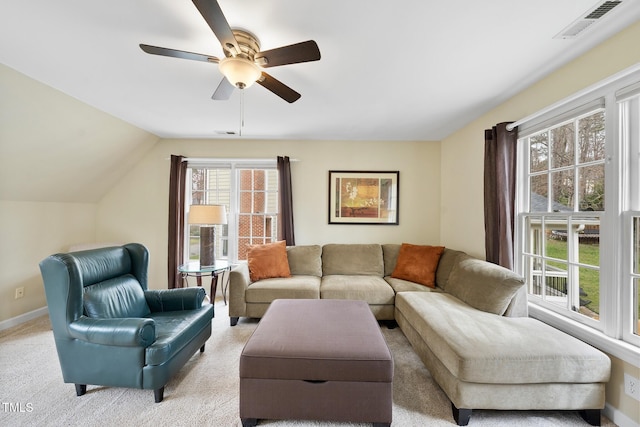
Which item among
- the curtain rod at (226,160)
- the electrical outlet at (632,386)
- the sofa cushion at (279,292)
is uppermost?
the curtain rod at (226,160)

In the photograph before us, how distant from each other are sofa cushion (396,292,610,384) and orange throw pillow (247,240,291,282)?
191 cm

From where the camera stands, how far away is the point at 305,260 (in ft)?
11.2

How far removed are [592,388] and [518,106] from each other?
2256 mm

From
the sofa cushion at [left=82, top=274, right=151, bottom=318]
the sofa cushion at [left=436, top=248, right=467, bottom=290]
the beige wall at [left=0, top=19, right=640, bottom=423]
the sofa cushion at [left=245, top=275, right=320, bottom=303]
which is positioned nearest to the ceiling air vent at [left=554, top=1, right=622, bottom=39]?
the beige wall at [left=0, top=19, right=640, bottom=423]

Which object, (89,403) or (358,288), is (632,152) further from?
(89,403)

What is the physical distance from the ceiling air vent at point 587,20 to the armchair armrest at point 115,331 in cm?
329

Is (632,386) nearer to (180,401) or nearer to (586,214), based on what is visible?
(586,214)

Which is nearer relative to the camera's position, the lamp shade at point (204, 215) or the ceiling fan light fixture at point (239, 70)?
the ceiling fan light fixture at point (239, 70)

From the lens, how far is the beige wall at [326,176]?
378 cm

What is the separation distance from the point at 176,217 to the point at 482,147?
13.7ft

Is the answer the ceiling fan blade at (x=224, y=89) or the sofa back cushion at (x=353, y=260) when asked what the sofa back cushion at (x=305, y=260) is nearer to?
the sofa back cushion at (x=353, y=260)

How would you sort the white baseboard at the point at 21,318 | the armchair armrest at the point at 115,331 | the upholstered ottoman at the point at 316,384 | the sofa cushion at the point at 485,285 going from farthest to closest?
the white baseboard at the point at 21,318, the sofa cushion at the point at 485,285, the armchair armrest at the point at 115,331, the upholstered ottoman at the point at 316,384

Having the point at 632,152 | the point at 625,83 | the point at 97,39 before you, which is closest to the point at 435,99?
the point at 625,83

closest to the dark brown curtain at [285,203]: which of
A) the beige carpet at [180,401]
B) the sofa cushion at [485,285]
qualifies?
the beige carpet at [180,401]
